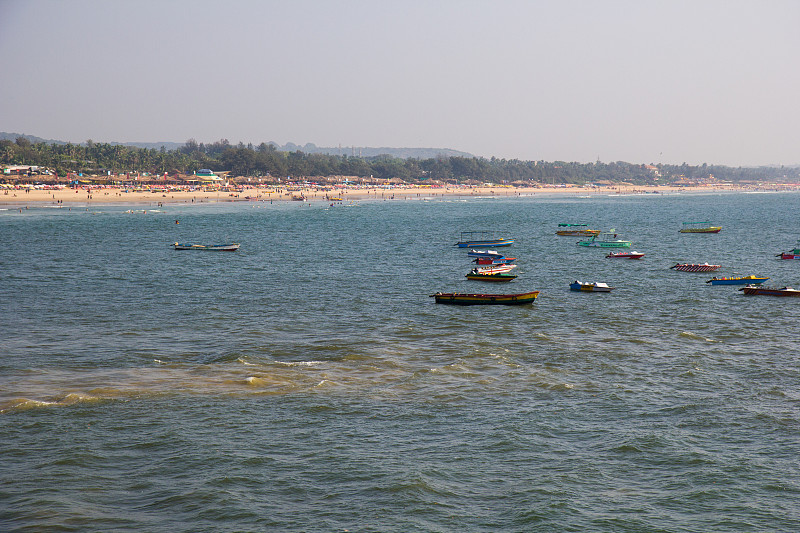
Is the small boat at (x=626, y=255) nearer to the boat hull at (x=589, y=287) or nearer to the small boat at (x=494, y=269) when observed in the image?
the small boat at (x=494, y=269)

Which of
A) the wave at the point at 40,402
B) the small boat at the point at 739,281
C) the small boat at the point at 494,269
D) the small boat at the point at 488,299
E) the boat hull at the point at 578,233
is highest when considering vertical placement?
the boat hull at the point at 578,233

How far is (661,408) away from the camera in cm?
3250

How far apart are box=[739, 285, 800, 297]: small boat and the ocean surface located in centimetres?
205

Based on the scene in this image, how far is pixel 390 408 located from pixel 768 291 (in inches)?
1765

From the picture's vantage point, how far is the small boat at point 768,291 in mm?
61188

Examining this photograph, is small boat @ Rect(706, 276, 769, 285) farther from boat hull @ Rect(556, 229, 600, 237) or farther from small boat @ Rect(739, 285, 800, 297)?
boat hull @ Rect(556, 229, 600, 237)

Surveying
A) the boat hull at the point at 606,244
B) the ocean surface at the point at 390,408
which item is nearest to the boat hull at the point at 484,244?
the boat hull at the point at 606,244

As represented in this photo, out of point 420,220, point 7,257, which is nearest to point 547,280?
point 7,257

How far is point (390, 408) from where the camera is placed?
3228 centimetres

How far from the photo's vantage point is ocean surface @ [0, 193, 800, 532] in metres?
23.4

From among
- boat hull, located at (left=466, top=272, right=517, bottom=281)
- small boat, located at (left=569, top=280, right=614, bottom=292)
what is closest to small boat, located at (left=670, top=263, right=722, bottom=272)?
small boat, located at (left=569, top=280, right=614, bottom=292)

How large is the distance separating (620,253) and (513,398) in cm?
6576

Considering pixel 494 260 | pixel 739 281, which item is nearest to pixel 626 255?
pixel 494 260

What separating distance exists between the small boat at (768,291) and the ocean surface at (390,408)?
2.05 metres
